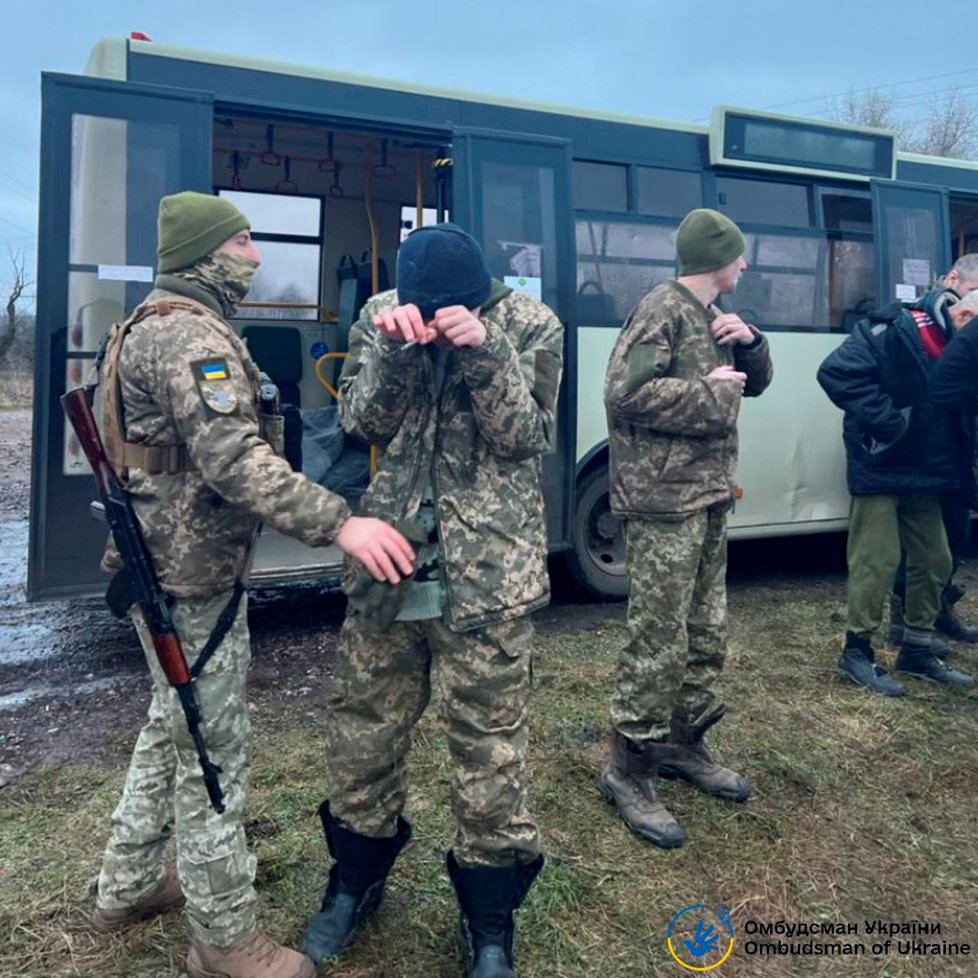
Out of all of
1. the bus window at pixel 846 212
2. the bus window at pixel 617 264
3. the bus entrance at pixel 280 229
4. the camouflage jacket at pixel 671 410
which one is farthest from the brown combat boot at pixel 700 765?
the bus window at pixel 846 212

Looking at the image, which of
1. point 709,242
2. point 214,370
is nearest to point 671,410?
point 709,242

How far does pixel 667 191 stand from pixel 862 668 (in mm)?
3079

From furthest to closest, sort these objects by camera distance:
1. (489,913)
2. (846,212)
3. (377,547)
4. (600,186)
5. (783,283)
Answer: (846,212) < (783,283) < (600,186) < (489,913) < (377,547)

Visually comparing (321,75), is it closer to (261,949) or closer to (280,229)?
(280,229)

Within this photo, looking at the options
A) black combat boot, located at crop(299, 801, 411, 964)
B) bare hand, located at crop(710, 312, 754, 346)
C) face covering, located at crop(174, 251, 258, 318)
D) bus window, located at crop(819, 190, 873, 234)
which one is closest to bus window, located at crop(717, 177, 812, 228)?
bus window, located at crop(819, 190, 873, 234)

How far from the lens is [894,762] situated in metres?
3.63

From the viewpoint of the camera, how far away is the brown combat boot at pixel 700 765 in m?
3.28

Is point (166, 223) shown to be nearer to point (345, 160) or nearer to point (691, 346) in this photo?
point (691, 346)

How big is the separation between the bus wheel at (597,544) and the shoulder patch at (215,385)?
3.77 meters

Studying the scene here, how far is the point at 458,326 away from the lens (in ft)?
6.67

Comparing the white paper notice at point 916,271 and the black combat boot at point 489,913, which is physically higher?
the white paper notice at point 916,271

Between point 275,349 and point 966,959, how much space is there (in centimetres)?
552

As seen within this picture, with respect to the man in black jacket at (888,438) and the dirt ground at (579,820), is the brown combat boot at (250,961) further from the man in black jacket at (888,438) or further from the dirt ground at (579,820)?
the man in black jacket at (888,438)

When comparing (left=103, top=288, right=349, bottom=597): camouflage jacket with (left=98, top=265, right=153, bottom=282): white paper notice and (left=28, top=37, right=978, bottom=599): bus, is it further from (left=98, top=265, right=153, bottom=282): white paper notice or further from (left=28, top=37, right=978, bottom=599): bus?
(left=98, top=265, right=153, bottom=282): white paper notice
